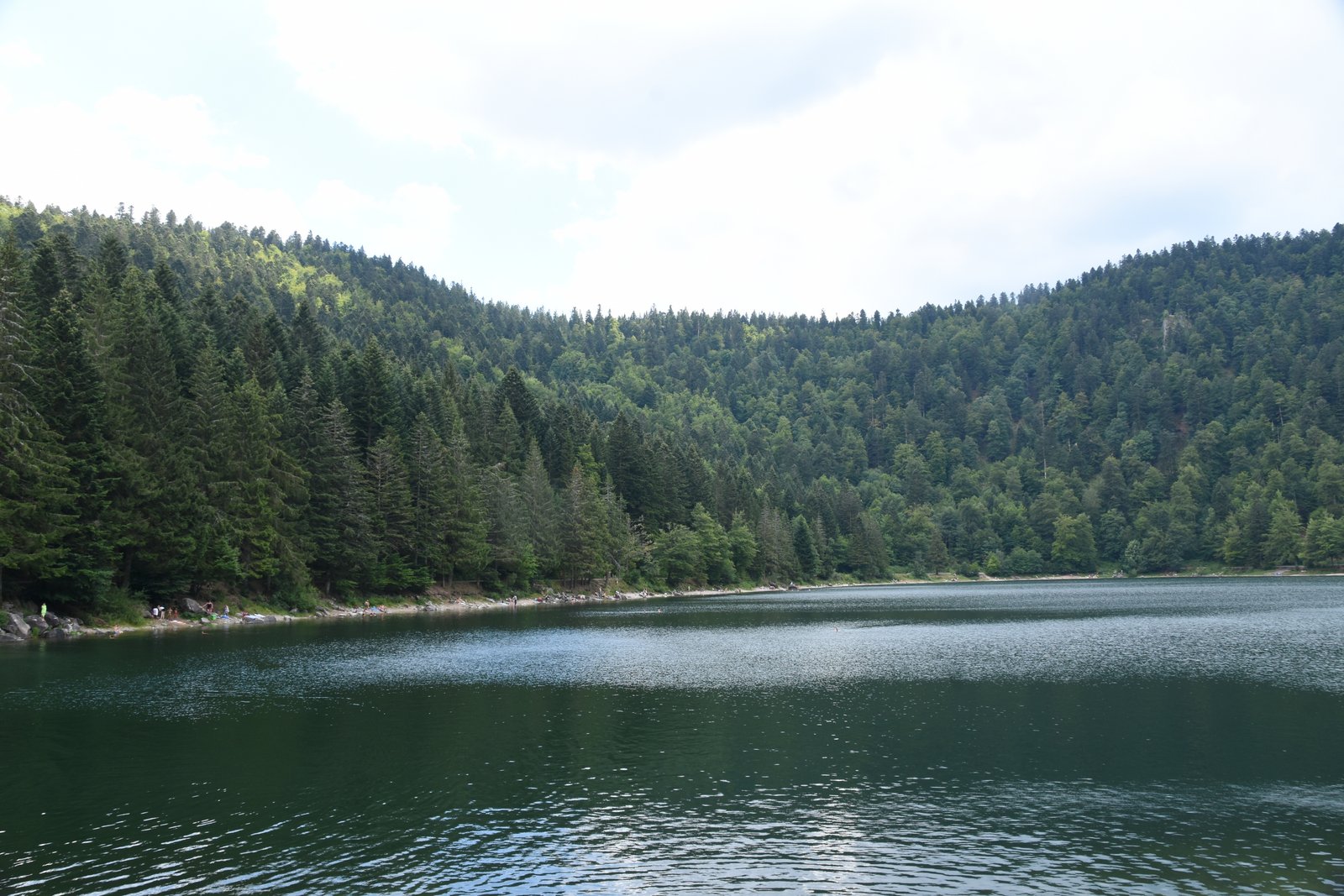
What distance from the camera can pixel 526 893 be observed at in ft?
63.1

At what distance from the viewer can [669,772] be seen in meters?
29.2

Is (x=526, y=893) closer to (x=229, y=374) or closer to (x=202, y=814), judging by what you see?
(x=202, y=814)

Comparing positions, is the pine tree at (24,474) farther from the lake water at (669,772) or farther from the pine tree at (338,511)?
the pine tree at (338,511)

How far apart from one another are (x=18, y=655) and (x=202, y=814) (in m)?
36.1

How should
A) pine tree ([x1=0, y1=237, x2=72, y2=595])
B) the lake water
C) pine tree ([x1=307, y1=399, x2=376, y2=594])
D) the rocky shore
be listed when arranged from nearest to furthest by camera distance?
the lake water
pine tree ([x1=0, y1=237, x2=72, y2=595])
the rocky shore
pine tree ([x1=307, y1=399, x2=376, y2=594])

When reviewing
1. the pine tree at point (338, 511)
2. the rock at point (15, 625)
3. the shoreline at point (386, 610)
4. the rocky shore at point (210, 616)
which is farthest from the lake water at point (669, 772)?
the pine tree at point (338, 511)

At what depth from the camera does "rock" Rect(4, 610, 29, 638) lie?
193ft

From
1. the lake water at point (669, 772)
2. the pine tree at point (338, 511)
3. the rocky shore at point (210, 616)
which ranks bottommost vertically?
the lake water at point (669, 772)

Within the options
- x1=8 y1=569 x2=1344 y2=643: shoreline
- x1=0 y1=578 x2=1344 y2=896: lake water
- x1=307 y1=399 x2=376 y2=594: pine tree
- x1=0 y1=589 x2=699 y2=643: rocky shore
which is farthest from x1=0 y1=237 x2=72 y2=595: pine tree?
x1=307 y1=399 x2=376 y2=594: pine tree

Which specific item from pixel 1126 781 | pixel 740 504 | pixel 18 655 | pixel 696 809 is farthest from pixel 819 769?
pixel 740 504

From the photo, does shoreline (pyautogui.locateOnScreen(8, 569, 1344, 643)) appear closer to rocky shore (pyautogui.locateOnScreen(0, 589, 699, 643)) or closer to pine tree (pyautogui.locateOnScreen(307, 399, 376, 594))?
Answer: rocky shore (pyautogui.locateOnScreen(0, 589, 699, 643))

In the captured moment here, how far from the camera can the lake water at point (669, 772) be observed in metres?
20.4

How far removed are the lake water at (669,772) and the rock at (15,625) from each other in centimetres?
404

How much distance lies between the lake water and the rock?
4.04 meters
